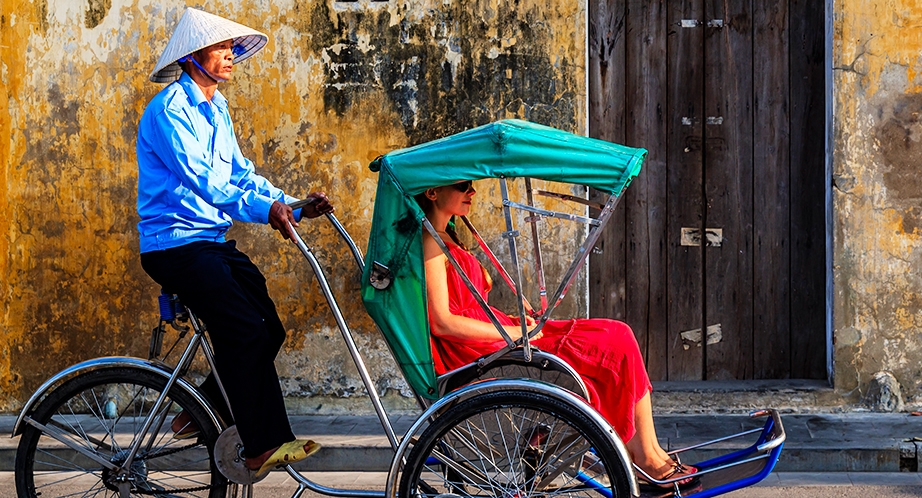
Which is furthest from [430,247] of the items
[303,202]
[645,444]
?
[645,444]

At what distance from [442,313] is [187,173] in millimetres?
1026

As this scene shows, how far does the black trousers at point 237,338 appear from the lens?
3.77 m

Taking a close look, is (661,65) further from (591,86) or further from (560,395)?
(560,395)

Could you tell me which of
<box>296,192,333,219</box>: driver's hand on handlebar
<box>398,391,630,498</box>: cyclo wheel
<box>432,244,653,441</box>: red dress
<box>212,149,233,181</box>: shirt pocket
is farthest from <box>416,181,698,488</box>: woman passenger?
<box>212,149,233,181</box>: shirt pocket

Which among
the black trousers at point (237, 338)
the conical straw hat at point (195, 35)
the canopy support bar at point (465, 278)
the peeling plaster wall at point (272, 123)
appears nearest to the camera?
the canopy support bar at point (465, 278)

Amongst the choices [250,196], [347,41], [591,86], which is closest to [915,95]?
[591,86]

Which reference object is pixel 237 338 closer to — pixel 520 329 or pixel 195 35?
pixel 520 329

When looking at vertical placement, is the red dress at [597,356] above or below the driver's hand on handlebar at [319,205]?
below

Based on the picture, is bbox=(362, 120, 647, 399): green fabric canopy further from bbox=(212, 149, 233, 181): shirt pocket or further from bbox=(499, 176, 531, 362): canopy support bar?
bbox=(212, 149, 233, 181): shirt pocket

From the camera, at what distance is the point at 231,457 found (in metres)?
3.90

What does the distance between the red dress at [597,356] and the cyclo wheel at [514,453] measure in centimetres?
19

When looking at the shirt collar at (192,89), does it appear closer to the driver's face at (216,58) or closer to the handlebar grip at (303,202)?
the driver's face at (216,58)

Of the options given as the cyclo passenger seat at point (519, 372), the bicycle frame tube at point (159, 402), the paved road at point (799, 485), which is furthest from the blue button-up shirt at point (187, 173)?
the paved road at point (799, 485)

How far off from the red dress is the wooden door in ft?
10.5
